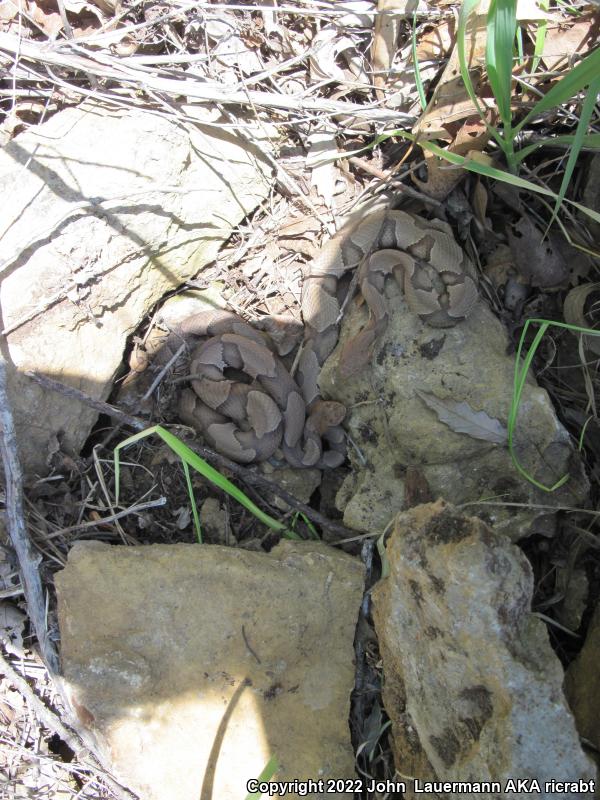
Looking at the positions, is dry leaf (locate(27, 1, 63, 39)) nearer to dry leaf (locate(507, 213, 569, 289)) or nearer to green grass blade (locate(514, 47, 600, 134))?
green grass blade (locate(514, 47, 600, 134))

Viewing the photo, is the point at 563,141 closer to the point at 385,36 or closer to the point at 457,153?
the point at 457,153

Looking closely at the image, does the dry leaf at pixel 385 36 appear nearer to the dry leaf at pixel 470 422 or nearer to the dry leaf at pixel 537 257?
the dry leaf at pixel 537 257

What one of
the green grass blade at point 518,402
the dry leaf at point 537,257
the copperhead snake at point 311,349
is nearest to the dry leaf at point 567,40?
the dry leaf at point 537,257

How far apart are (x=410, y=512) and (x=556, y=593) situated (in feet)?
3.01

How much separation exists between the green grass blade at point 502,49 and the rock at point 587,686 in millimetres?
2037

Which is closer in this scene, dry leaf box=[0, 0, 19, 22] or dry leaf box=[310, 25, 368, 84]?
dry leaf box=[0, 0, 19, 22]

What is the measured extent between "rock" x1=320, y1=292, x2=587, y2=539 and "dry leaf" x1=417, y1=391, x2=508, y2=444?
0.13ft

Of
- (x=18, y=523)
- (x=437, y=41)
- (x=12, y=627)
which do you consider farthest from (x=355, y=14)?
(x=12, y=627)

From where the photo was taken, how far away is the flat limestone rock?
2.23 m

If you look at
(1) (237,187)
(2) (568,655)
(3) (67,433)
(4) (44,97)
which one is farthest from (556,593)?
(4) (44,97)

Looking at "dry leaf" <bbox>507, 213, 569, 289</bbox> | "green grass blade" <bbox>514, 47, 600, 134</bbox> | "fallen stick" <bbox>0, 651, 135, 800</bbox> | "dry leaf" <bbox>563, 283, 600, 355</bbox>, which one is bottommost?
"fallen stick" <bbox>0, 651, 135, 800</bbox>

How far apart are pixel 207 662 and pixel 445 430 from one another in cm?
138

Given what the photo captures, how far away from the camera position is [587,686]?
85.3 inches

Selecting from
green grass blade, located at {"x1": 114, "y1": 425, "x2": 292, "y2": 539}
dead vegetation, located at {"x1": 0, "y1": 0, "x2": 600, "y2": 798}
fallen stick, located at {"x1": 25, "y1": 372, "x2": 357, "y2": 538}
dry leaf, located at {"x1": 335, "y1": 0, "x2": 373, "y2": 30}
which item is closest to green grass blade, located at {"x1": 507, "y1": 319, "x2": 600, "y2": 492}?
dead vegetation, located at {"x1": 0, "y1": 0, "x2": 600, "y2": 798}
